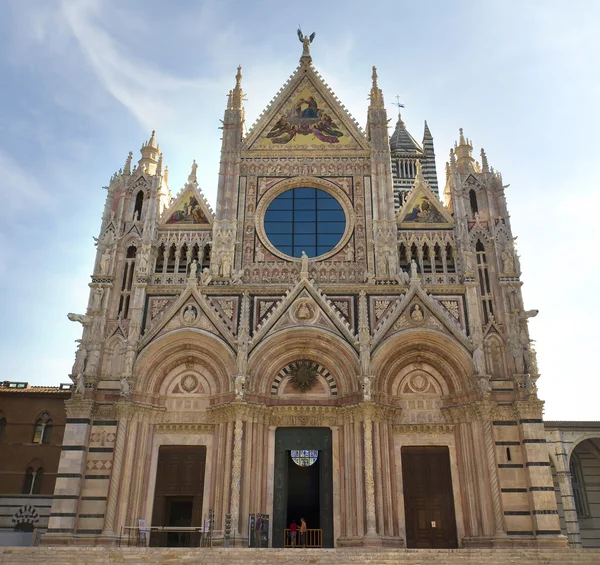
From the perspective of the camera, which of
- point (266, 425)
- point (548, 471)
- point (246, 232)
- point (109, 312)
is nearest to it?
point (548, 471)

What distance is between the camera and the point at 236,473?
749 inches

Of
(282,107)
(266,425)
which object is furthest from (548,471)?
(282,107)

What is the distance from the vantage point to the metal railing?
19.1 meters

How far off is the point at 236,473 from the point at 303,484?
306 cm

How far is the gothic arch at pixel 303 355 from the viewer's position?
2075 cm

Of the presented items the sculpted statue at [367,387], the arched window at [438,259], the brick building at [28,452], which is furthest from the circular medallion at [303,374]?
the brick building at [28,452]

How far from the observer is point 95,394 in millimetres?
20547

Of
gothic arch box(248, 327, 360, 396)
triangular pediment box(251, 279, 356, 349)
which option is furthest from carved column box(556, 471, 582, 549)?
triangular pediment box(251, 279, 356, 349)

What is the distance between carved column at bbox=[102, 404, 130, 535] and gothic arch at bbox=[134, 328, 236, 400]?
3.29 feet

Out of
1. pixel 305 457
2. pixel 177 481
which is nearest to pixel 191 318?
pixel 177 481

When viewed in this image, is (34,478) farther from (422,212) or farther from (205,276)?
(422,212)

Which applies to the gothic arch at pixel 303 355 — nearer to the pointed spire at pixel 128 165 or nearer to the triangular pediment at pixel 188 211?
the triangular pediment at pixel 188 211

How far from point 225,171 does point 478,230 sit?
417 inches

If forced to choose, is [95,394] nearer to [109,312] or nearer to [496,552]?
[109,312]
